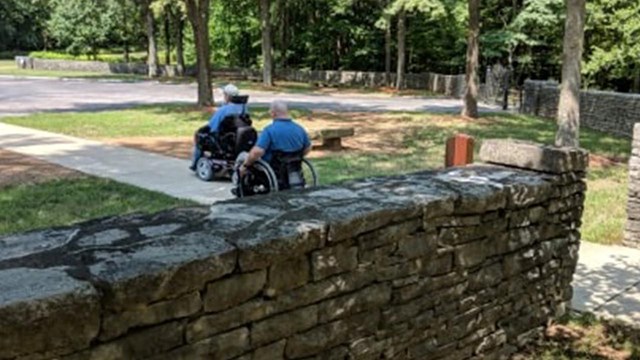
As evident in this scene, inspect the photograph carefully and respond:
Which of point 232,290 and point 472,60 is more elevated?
point 472,60

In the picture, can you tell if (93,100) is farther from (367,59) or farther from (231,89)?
(367,59)

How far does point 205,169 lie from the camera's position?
1008 cm

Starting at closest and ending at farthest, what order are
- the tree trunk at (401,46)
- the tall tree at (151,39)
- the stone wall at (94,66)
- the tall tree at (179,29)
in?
1. the tree trunk at (401,46)
2. the tall tree at (179,29)
3. the tall tree at (151,39)
4. the stone wall at (94,66)

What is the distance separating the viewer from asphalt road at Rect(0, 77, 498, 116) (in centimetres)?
2275

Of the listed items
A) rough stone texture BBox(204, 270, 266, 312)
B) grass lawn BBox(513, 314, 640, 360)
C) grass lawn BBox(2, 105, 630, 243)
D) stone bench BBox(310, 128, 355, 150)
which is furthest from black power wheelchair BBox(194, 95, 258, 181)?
rough stone texture BBox(204, 270, 266, 312)

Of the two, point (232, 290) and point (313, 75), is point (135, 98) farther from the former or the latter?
point (232, 290)

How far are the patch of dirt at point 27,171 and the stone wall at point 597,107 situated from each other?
14572 mm

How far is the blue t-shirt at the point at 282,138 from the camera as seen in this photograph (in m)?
6.91

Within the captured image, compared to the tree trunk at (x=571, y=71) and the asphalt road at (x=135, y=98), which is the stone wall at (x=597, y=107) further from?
the tree trunk at (x=571, y=71)

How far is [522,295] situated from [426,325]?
1.23 m

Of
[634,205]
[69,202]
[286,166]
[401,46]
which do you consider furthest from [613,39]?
[69,202]

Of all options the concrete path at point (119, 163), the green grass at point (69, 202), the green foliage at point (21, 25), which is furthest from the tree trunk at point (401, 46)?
the green foliage at point (21, 25)

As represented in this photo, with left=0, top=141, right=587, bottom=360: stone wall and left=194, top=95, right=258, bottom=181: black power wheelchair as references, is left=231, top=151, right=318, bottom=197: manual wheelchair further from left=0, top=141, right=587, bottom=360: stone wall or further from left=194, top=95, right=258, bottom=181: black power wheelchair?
left=0, top=141, right=587, bottom=360: stone wall

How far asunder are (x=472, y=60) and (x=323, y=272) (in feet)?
55.9
